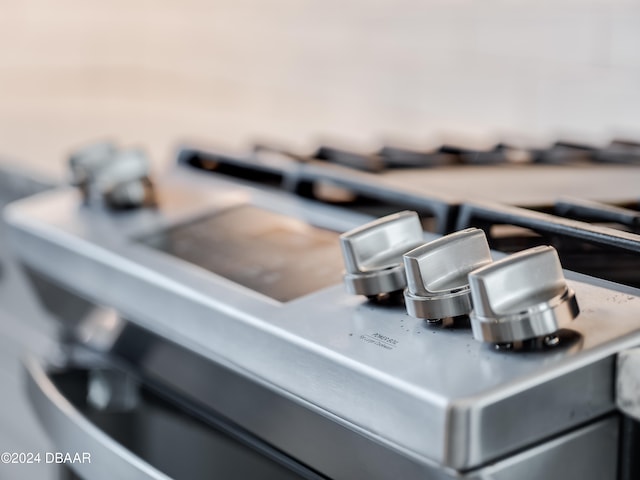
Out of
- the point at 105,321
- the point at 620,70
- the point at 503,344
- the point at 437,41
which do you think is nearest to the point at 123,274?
the point at 105,321

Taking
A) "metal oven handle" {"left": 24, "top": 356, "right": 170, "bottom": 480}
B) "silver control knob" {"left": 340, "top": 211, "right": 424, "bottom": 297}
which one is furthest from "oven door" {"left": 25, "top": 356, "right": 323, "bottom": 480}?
"silver control knob" {"left": 340, "top": 211, "right": 424, "bottom": 297}

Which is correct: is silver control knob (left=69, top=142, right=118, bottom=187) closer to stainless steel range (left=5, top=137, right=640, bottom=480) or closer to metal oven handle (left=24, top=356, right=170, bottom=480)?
stainless steel range (left=5, top=137, right=640, bottom=480)

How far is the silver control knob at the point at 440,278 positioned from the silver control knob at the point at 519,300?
2cm

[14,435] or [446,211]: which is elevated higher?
[446,211]

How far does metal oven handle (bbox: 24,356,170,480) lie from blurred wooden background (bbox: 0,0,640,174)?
0.68m

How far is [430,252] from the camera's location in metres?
0.47

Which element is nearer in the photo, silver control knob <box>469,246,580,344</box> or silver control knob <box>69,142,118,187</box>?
silver control knob <box>469,246,580,344</box>

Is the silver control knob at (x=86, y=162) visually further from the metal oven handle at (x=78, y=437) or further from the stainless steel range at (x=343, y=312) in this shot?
the metal oven handle at (x=78, y=437)

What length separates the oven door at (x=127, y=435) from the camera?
0.62 metres

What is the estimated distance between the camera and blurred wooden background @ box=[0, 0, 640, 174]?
44.7 inches

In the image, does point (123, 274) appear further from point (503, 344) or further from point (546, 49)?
point (546, 49)

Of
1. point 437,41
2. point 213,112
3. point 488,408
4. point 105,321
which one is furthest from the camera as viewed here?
point 213,112

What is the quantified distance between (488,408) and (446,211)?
252 millimetres

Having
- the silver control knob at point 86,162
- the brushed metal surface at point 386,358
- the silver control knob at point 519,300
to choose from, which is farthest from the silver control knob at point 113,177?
the silver control knob at point 519,300
